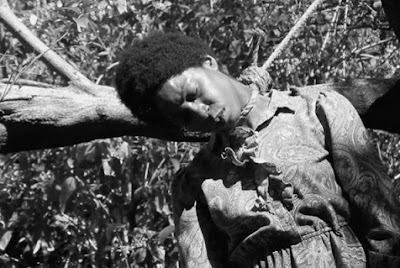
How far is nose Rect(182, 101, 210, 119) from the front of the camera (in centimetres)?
278

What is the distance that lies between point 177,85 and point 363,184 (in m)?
0.53

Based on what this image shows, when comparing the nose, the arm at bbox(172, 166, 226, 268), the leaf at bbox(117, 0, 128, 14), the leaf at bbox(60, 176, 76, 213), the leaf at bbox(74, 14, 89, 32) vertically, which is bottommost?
the leaf at bbox(60, 176, 76, 213)

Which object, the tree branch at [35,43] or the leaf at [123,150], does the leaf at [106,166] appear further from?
the tree branch at [35,43]

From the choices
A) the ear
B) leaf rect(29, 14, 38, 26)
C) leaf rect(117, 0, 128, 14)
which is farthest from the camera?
leaf rect(29, 14, 38, 26)

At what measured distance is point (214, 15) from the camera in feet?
16.1

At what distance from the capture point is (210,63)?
2934 millimetres

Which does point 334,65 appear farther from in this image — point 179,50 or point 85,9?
point 179,50

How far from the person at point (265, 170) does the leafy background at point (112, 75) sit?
1.63 meters

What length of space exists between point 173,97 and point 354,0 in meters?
2.15

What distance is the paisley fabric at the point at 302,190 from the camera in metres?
2.71

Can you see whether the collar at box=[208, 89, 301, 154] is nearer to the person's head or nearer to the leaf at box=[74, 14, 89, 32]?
the person's head

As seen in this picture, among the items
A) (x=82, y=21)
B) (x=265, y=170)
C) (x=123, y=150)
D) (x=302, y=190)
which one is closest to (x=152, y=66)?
(x=265, y=170)

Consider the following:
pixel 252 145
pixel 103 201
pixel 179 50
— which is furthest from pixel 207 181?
pixel 103 201

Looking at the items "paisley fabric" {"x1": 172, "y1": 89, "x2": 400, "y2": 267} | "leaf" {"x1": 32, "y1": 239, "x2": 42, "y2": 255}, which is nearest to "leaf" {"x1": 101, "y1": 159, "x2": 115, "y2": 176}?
"leaf" {"x1": 32, "y1": 239, "x2": 42, "y2": 255}
